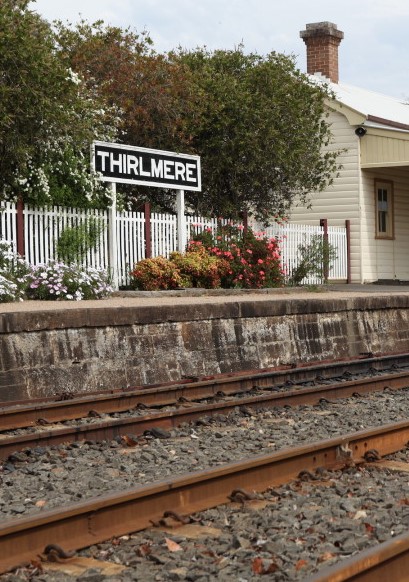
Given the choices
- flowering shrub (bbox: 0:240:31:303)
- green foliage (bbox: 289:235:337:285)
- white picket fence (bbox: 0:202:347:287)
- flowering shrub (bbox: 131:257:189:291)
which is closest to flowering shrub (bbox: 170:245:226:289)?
flowering shrub (bbox: 131:257:189:291)

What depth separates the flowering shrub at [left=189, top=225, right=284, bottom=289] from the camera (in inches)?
799

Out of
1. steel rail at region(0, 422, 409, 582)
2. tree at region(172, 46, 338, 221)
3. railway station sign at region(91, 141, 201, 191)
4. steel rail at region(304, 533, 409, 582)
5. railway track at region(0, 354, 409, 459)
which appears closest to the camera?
steel rail at region(304, 533, 409, 582)

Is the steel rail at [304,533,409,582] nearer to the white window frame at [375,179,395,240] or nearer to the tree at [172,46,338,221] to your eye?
the tree at [172,46,338,221]

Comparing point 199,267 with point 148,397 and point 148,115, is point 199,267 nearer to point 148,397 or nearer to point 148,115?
point 148,115

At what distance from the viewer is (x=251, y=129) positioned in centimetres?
2327

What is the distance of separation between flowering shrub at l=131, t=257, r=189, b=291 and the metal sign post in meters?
0.41

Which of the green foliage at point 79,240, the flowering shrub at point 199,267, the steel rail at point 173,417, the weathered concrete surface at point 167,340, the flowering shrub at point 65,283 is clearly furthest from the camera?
the flowering shrub at point 199,267

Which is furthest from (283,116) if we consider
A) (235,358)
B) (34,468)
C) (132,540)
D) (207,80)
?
(132,540)

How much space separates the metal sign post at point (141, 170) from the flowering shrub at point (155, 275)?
407 millimetres

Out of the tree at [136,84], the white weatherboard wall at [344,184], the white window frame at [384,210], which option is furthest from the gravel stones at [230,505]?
the white window frame at [384,210]

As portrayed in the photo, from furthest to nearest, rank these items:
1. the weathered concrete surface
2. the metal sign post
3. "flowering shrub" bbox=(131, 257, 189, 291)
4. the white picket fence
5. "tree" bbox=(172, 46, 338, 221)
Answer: "tree" bbox=(172, 46, 338, 221) < the metal sign post < "flowering shrub" bbox=(131, 257, 189, 291) < the white picket fence < the weathered concrete surface

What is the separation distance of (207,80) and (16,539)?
1941cm

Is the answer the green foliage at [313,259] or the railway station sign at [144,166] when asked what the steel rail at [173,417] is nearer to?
the railway station sign at [144,166]

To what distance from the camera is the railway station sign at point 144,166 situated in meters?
18.6
